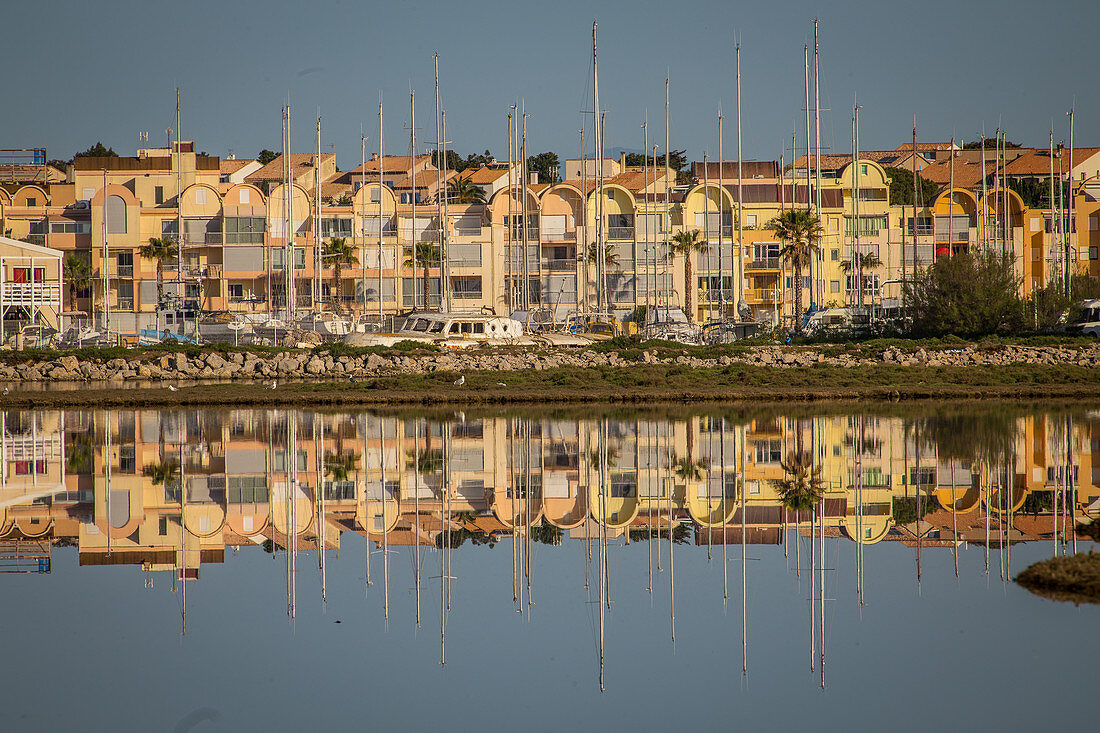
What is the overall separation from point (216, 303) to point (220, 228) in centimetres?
525

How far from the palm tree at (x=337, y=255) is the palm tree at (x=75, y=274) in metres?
16.1

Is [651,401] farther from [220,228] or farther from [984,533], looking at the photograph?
[220,228]

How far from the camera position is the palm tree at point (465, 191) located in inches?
4042

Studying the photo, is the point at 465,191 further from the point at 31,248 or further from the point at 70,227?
the point at 31,248

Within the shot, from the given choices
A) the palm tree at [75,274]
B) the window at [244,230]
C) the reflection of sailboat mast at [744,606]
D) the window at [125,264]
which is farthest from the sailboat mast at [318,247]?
the reflection of sailboat mast at [744,606]

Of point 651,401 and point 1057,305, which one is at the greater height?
point 1057,305

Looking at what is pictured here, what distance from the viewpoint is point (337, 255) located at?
265ft

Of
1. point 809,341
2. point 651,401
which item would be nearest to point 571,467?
point 651,401

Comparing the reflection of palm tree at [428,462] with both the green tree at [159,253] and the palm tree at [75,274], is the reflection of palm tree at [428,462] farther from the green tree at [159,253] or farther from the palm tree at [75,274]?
the palm tree at [75,274]

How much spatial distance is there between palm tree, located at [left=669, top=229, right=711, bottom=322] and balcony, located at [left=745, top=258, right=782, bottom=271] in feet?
13.7

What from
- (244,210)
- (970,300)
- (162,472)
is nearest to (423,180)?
(244,210)

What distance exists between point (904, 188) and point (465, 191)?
3806 centimetres

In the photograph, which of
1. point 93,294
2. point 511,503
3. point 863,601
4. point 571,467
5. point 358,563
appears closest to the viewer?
point 863,601

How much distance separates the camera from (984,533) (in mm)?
14664
